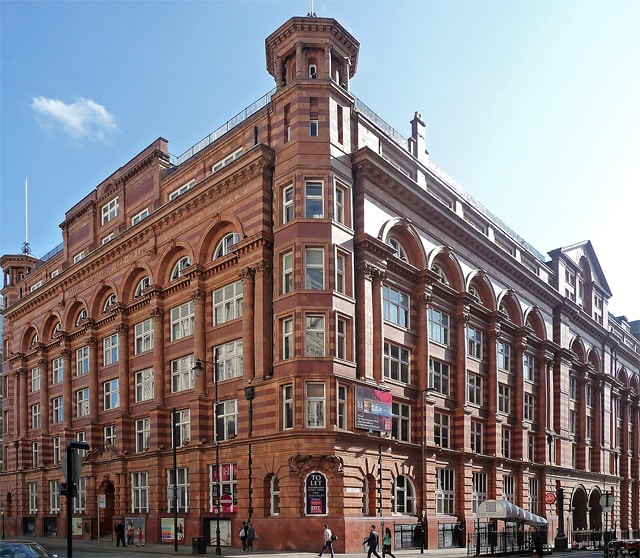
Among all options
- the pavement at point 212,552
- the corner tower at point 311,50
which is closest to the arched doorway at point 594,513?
the pavement at point 212,552

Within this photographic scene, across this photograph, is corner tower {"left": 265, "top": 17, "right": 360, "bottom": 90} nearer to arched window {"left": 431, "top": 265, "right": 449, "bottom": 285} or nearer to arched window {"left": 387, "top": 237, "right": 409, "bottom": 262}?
arched window {"left": 387, "top": 237, "right": 409, "bottom": 262}

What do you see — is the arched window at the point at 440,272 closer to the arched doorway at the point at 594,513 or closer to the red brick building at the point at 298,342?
the red brick building at the point at 298,342

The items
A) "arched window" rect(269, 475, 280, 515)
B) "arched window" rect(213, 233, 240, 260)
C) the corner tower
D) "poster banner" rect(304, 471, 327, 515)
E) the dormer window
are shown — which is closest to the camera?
"poster banner" rect(304, 471, 327, 515)

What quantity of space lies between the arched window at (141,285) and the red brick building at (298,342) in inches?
12.7

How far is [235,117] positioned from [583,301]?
46.6m

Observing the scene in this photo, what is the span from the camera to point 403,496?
1682 inches

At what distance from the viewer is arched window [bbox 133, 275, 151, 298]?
52.8 meters

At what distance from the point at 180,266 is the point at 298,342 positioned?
15.1 meters

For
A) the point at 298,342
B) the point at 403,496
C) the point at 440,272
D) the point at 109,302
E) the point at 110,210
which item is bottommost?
the point at 403,496

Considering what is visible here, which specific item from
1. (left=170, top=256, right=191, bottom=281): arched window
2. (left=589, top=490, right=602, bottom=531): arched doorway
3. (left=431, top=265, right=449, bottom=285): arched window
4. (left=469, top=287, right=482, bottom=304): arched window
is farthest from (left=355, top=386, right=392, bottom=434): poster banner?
(left=589, top=490, right=602, bottom=531): arched doorway

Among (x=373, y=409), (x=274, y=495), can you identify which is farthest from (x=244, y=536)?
(x=373, y=409)

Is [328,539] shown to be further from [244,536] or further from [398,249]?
[398,249]

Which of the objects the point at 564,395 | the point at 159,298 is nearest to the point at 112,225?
the point at 159,298

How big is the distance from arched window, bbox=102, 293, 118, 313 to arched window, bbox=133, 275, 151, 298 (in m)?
2.73
